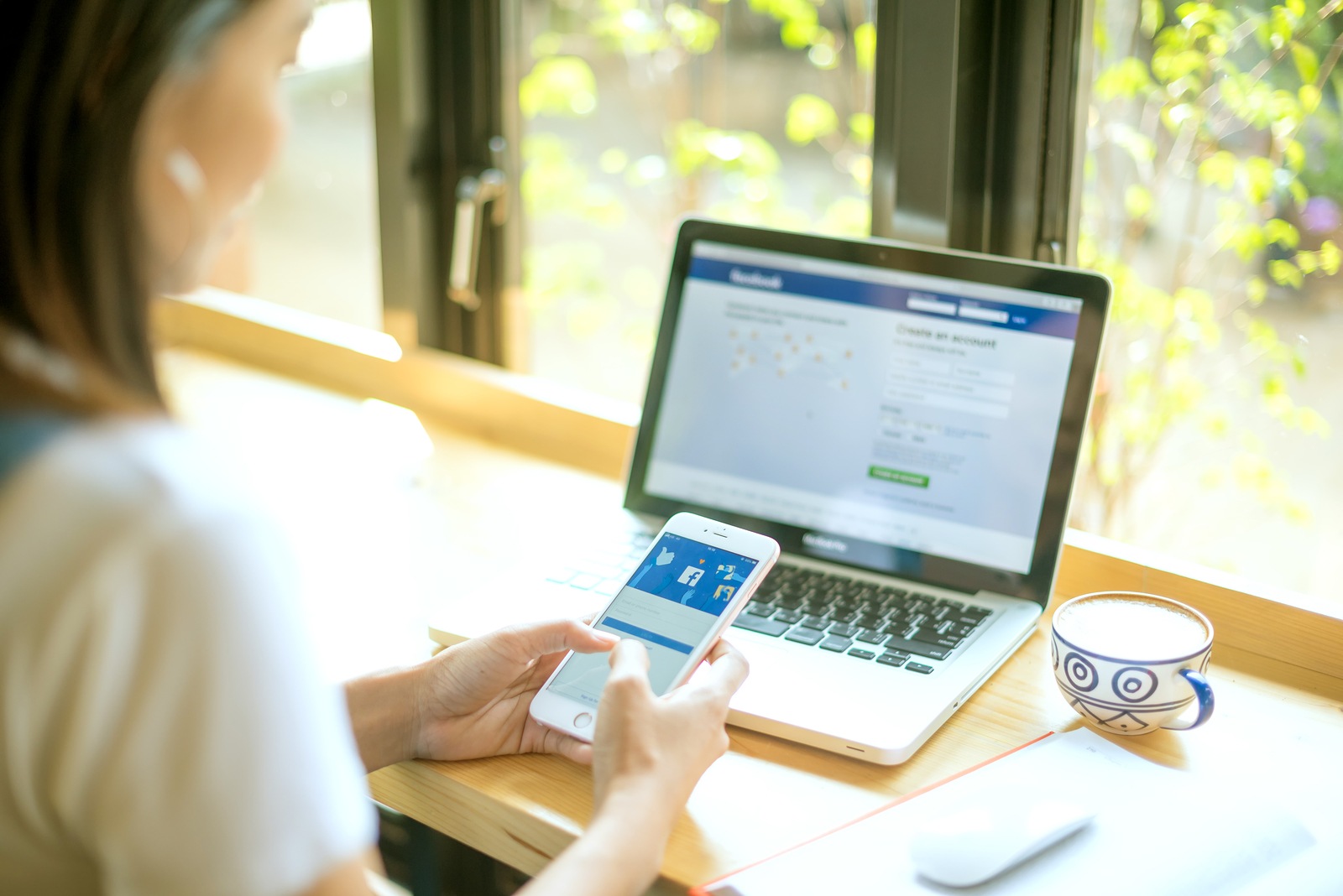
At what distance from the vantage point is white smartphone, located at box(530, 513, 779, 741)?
0.78 metres

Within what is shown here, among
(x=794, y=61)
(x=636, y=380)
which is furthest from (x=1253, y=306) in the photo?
(x=636, y=380)

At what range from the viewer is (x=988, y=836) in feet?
2.19

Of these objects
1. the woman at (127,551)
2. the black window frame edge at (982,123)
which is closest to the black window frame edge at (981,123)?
the black window frame edge at (982,123)

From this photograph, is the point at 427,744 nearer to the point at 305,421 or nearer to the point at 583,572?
the point at 583,572

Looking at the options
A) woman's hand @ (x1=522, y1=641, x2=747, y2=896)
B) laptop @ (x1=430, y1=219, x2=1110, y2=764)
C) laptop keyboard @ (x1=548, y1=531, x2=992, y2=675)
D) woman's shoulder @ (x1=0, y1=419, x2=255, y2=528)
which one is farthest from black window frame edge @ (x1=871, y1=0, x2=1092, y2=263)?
woman's shoulder @ (x1=0, y1=419, x2=255, y2=528)

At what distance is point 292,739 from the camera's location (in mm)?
465

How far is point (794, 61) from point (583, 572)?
860mm

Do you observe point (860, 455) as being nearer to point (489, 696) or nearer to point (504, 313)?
point (489, 696)

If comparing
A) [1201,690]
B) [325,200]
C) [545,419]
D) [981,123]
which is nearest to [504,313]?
[545,419]

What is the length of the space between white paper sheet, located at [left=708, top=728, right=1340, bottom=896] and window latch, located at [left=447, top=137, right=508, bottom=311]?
104 cm

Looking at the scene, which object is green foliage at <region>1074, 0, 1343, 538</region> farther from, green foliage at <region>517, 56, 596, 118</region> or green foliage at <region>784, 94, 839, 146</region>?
green foliage at <region>517, 56, 596, 118</region>

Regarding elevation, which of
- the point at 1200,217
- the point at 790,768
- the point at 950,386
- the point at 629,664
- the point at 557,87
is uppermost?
the point at 557,87

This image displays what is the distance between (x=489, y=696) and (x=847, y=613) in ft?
0.99

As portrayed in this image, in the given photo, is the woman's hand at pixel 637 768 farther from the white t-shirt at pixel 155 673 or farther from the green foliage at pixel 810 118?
the green foliage at pixel 810 118
